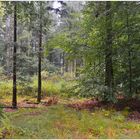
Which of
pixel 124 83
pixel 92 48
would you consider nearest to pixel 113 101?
pixel 124 83

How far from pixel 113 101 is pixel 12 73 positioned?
749cm

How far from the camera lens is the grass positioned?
12.3 m

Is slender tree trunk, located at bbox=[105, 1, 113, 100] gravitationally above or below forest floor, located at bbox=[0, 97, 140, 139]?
above

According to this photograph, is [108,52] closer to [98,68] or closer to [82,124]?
[98,68]

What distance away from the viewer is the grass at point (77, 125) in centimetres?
1233

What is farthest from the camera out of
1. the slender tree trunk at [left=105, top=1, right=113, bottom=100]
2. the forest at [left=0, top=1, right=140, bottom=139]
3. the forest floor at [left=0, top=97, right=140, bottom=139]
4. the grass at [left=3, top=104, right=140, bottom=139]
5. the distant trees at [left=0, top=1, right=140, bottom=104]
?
the slender tree trunk at [left=105, top=1, right=113, bottom=100]

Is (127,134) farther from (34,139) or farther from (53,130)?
(34,139)

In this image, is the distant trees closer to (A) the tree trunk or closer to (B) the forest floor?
(A) the tree trunk

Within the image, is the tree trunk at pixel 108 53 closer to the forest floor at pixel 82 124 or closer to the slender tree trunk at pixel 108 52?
the slender tree trunk at pixel 108 52

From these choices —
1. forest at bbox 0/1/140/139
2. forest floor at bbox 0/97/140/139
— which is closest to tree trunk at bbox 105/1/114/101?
forest at bbox 0/1/140/139

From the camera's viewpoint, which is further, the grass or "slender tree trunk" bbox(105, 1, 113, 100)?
"slender tree trunk" bbox(105, 1, 113, 100)

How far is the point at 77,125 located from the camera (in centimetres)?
1378

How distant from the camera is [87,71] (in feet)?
72.2

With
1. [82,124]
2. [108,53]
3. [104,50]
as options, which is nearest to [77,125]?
[82,124]
